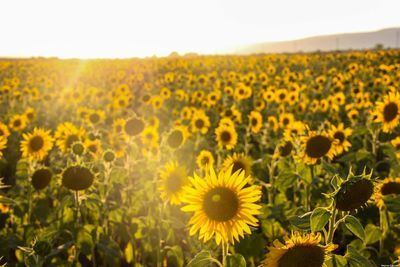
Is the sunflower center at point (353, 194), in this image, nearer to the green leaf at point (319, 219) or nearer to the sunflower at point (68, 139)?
the green leaf at point (319, 219)

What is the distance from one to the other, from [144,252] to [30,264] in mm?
2110

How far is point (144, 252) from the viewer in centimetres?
511

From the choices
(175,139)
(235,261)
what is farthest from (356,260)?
(175,139)

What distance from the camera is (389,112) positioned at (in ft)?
18.0

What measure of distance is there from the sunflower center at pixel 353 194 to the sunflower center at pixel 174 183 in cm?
253

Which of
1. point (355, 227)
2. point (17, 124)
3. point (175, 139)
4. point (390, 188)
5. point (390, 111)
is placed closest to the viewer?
point (355, 227)

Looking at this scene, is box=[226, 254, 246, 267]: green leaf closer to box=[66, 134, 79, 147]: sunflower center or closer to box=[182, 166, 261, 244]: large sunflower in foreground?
box=[182, 166, 261, 244]: large sunflower in foreground

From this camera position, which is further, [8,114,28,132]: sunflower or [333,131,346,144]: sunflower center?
[8,114,28,132]: sunflower

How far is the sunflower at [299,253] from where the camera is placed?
2.10 meters

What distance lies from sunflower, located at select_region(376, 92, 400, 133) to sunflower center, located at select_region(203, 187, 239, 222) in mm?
3456

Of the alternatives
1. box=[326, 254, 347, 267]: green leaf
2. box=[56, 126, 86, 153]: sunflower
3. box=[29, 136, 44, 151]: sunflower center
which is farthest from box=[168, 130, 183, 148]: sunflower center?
box=[326, 254, 347, 267]: green leaf

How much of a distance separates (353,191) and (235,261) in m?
0.75

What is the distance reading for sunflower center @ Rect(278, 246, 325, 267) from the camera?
2094 mm

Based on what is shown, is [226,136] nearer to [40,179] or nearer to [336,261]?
[40,179]
